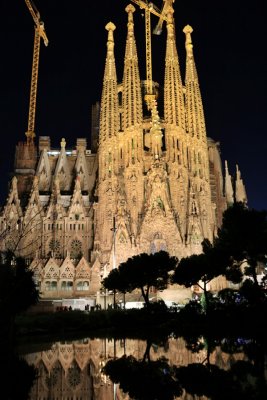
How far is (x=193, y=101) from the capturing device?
257 feet

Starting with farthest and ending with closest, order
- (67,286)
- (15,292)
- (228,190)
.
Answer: (228,190), (67,286), (15,292)

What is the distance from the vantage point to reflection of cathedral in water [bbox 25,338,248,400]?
10.8 meters

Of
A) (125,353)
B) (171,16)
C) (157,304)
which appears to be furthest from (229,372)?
(171,16)

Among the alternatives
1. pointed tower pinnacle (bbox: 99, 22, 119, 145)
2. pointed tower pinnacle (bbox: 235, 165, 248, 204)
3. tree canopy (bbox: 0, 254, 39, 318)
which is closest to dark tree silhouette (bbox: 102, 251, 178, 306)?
tree canopy (bbox: 0, 254, 39, 318)

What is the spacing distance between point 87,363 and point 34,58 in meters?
94.4

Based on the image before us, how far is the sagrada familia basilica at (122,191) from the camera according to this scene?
65.0 metres

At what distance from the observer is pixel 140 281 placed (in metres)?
37.7

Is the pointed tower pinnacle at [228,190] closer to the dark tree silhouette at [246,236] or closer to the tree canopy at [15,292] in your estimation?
the dark tree silhouette at [246,236]

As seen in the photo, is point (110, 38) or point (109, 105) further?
point (110, 38)

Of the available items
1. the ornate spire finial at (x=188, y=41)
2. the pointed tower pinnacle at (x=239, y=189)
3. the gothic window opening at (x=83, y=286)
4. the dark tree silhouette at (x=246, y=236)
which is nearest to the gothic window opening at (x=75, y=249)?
the gothic window opening at (x=83, y=286)

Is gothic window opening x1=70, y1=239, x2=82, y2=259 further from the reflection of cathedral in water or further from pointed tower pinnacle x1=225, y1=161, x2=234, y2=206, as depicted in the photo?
the reflection of cathedral in water

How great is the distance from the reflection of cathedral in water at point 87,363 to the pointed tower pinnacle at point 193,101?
58.9 meters

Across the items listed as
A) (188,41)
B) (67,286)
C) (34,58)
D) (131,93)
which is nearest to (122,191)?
(67,286)

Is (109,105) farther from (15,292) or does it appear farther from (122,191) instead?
(15,292)
